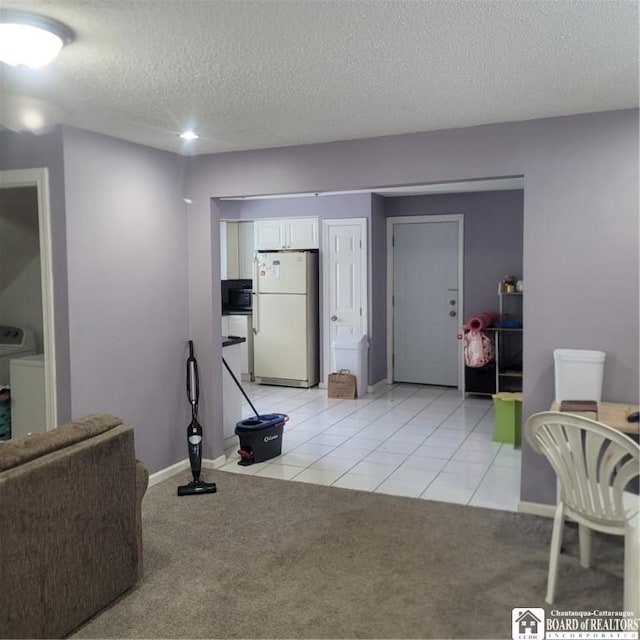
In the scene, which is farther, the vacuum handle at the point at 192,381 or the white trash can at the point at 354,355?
the white trash can at the point at 354,355

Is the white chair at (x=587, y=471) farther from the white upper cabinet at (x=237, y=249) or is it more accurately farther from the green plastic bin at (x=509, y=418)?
the white upper cabinet at (x=237, y=249)

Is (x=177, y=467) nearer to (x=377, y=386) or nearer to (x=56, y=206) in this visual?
(x=56, y=206)

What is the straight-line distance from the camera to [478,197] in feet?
23.7

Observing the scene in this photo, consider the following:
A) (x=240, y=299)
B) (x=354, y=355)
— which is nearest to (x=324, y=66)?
(x=354, y=355)

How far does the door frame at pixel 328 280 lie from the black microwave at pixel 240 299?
3.42ft

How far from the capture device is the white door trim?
3.70 metres

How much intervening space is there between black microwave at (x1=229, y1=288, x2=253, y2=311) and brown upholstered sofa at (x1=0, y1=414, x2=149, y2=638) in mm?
5179

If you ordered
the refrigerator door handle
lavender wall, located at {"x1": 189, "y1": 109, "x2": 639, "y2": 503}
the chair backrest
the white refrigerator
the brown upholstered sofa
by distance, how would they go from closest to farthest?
the brown upholstered sofa, the chair backrest, lavender wall, located at {"x1": 189, "y1": 109, "x2": 639, "y2": 503}, the white refrigerator, the refrigerator door handle

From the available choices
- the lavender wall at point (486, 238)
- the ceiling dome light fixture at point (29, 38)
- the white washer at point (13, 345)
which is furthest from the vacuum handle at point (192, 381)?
the lavender wall at point (486, 238)

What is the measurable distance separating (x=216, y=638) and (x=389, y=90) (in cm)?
256

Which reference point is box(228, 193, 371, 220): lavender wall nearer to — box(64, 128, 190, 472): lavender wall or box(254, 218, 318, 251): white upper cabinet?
box(254, 218, 318, 251): white upper cabinet

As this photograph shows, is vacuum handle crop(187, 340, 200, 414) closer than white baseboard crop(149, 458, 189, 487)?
No

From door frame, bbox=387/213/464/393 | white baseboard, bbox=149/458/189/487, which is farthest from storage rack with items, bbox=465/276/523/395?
white baseboard, bbox=149/458/189/487

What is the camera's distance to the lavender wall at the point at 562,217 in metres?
3.49
